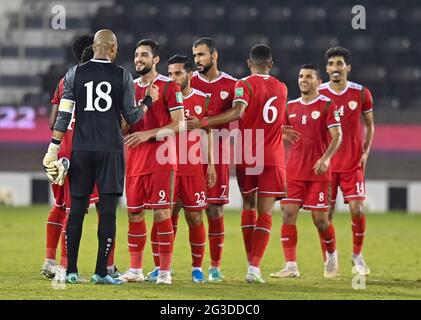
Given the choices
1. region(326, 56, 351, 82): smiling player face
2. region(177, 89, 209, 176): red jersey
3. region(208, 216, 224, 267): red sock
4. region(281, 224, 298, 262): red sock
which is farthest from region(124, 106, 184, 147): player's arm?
region(326, 56, 351, 82): smiling player face

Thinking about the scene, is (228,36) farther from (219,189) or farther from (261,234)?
(261,234)

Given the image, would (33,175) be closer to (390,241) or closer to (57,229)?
(390,241)

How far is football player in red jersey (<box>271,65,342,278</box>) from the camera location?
1047cm

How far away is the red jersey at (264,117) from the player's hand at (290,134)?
871 millimetres

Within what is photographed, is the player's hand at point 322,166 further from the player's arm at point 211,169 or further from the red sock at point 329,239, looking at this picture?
the player's arm at point 211,169

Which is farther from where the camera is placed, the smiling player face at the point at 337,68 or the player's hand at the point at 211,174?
the smiling player face at the point at 337,68

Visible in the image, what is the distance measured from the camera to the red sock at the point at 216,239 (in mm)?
9883

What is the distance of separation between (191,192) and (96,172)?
1.03 metres

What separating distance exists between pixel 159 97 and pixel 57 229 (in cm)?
178

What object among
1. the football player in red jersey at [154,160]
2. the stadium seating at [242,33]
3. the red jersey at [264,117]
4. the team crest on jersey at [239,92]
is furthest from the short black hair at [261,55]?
the stadium seating at [242,33]

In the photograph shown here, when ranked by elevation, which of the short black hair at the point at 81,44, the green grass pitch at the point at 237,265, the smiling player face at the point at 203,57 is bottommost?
the green grass pitch at the point at 237,265

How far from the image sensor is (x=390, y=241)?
1509cm
